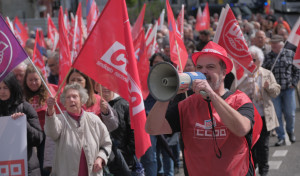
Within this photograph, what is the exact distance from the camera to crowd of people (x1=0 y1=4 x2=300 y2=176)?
3873 mm

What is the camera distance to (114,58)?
595cm

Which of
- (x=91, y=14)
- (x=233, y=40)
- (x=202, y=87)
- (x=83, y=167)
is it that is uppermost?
(x=91, y=14)

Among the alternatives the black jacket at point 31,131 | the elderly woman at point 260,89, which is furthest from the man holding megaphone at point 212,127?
the elderly woman at point 260,89

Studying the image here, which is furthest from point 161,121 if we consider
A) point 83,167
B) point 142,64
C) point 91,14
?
point 91,14

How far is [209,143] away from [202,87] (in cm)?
50

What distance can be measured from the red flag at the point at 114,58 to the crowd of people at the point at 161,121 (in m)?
0.25

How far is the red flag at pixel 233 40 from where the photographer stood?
7.28 m

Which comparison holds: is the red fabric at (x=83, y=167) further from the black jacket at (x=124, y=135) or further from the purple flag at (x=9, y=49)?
the purple flag at (x=9, y=49)

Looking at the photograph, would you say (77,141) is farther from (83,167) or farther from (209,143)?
(209,143)

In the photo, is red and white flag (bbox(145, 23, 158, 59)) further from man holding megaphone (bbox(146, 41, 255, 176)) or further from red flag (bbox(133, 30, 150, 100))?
man holding megaphone (bbox(146, 41, 255, 176))

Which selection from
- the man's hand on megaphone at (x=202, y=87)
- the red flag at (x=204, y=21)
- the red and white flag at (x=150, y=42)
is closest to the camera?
the man's hand on megaphone at (x=202, y=87)

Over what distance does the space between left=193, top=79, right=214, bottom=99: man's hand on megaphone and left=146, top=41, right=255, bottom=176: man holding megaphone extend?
0.21 meters

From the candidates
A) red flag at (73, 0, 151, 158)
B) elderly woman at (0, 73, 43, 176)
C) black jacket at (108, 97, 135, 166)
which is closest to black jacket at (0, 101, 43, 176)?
elderly woman at (0, 73, 43, 176)

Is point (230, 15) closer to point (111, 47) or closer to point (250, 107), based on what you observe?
point (111, 47)
